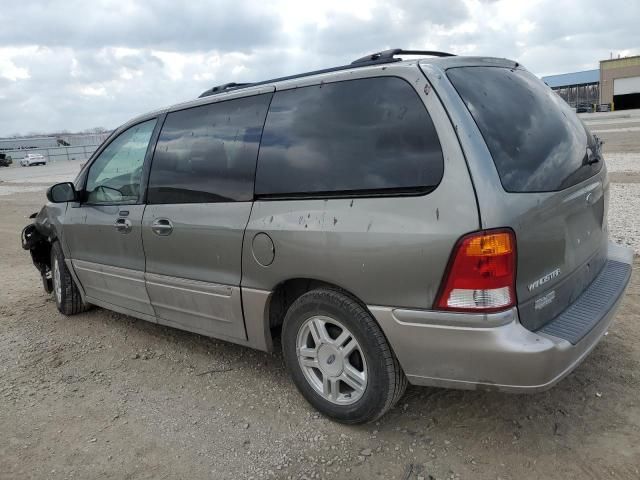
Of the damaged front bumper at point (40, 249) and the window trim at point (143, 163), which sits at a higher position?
the window trim at point (143, 163)

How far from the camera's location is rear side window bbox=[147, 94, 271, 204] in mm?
3252

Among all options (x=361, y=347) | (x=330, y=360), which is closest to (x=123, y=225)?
(x=330, y=360)

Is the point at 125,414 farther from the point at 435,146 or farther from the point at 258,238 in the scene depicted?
the point at 435,146

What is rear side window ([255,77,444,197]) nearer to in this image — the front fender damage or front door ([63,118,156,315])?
front door ([63,118,156,315])

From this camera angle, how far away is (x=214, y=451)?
115 inches

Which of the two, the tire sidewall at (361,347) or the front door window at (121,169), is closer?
the tire sidewall at (361,347)

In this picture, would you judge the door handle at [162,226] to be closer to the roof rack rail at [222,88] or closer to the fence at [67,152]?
the roof rack rail at [222,88]

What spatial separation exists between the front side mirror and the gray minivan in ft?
3.45

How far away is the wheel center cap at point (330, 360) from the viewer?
2939 millimetres

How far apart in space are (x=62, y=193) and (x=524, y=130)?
360 centimetres

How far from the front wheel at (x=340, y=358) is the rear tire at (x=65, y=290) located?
280cm

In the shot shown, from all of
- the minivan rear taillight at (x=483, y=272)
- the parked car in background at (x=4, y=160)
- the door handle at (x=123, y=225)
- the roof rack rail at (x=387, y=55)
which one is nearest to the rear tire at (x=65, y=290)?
the door handle at (x=123, y=225)

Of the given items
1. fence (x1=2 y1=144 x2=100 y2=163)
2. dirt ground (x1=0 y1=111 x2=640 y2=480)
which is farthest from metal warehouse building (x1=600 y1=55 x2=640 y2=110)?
dirt ground (x1=0 y1=111 x2=640 y2=480)

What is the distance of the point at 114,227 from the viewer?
13.4 feet
